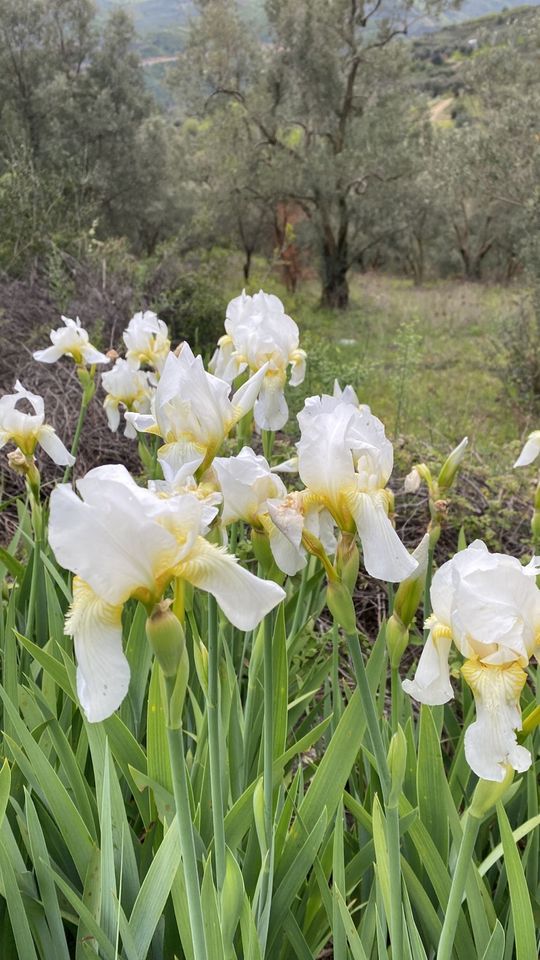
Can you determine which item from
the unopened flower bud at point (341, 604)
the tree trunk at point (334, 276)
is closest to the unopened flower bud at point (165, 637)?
the unopened flower bud at point (341, 604)

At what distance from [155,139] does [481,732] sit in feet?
46.1

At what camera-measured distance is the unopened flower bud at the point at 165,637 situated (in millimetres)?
737

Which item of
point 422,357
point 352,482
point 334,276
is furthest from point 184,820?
point 334,276

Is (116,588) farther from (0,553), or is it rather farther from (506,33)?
(506,33)

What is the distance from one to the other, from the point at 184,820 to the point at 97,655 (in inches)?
8.7

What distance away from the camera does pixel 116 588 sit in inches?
29.3

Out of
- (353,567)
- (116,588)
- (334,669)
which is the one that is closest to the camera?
(116,588)

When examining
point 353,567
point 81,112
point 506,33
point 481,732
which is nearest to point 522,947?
point 481,732

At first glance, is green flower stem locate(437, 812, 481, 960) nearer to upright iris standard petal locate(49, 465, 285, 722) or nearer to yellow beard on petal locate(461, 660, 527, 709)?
yellow beard on petal locate(461, 660, 527, 709)

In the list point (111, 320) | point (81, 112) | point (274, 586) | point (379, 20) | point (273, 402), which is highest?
point (379, 20)

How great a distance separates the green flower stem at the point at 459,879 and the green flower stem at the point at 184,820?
31 cm

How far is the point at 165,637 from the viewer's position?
74cm

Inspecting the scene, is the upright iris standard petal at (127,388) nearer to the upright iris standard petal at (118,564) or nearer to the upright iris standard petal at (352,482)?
the upright iris standard petal at (352,482)

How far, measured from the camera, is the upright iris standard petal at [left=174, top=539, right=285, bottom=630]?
777mm
